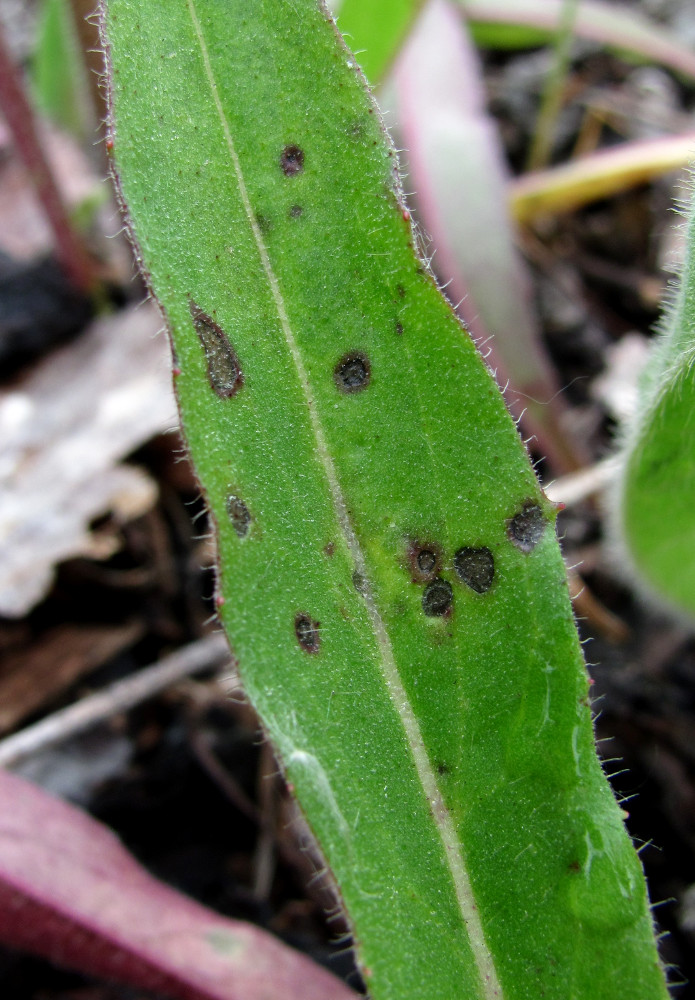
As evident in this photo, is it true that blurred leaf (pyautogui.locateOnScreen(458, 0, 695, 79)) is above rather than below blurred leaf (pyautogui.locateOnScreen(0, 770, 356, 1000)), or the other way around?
above

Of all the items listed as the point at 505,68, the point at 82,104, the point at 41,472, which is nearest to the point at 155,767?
the point at 41,472

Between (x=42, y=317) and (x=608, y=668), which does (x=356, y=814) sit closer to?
(x=608, y=668)

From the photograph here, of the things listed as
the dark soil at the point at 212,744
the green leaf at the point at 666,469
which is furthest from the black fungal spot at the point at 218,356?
the dark soil at the point at 212,744

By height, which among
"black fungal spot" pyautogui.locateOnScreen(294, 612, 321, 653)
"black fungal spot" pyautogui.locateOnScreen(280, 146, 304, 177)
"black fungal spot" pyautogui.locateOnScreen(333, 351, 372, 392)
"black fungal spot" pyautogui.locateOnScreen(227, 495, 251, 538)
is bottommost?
"black fungal spot" pyautogui.locateOnScreen(294, 612, 321, 653)

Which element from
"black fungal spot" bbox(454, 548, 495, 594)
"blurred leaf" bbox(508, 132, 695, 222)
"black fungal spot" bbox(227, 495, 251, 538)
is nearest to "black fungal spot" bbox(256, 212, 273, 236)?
"black fungal spot" bbox(227, 495, 251, 538)

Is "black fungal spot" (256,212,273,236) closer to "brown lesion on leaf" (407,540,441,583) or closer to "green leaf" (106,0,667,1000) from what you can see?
"green leaf" (106,0,667,1000)

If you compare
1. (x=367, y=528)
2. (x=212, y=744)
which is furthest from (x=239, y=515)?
(x=212, y=744)
